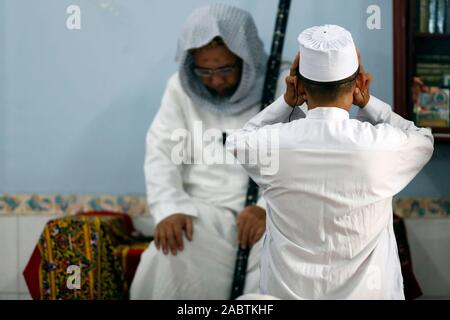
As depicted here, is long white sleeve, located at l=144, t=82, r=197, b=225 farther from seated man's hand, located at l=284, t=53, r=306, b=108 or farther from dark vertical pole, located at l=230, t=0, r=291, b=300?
seated man's hand, located at l=284, t=53, r=306, b=108

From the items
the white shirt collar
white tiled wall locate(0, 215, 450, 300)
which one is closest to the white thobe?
the white shirt collar

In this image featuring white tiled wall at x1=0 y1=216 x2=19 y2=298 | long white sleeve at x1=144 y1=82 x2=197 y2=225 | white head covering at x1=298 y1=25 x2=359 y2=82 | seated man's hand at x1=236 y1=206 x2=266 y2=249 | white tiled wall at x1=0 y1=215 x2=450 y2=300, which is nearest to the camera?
white head covering at x1=298 y1=25 x2=359 y2=82

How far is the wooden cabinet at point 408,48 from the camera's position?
2314 millimetres

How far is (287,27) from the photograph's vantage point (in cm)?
234

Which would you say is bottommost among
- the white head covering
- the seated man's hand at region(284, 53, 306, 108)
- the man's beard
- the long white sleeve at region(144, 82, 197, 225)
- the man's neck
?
the long white sleeve at region(144, 82, 197, 225)

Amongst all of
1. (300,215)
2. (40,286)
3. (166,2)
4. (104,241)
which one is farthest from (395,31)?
(40,286)

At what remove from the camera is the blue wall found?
2.31 metres

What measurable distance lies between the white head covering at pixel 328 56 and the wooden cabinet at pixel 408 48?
0.73 m

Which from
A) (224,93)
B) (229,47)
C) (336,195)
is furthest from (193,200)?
(336,195)

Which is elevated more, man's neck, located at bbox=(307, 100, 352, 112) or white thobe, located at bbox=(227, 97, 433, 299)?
man's neck, located at bbox=(307, 100, 352, 112)

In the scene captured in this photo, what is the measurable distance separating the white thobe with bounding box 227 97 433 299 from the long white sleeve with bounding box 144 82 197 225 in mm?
706

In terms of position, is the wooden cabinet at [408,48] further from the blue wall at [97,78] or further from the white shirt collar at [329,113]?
the white shirt collar at [329,113]
